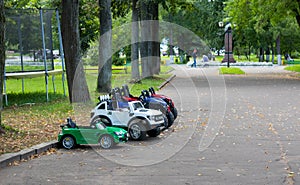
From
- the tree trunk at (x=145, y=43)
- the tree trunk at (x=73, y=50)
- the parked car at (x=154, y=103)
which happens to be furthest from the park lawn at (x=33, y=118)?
the tree trunk at (x=145, y=43)

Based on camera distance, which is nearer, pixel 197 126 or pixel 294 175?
pixel 294 175

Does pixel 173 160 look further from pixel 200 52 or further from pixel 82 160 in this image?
pixel 200 52

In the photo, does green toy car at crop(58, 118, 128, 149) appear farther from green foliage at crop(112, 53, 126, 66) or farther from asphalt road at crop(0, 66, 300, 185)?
green foliage at crop(112, 53, 126, 66)

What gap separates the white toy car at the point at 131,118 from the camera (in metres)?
11.5

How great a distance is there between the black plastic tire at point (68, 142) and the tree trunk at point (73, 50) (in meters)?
7.81

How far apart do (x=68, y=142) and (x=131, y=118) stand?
161 centimetres

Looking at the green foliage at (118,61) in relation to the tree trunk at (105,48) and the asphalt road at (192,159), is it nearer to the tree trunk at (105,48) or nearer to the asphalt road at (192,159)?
the tree trunk at (105,48)

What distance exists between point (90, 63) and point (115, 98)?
4556 cm

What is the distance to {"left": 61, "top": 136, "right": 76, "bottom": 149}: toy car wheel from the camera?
35.0 ft

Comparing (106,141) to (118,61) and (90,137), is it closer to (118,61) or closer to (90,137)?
(90,137)

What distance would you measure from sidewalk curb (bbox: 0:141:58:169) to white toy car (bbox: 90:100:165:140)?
4.37 ft

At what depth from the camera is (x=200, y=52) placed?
3051 inches

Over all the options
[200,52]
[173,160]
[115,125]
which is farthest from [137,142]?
[200,52]

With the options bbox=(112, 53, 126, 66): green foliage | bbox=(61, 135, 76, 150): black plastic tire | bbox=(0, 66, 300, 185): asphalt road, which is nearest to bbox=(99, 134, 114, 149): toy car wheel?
bbox=(0, 66, 300, 185): asphalt road
